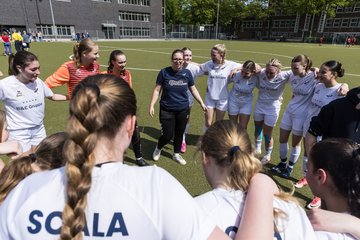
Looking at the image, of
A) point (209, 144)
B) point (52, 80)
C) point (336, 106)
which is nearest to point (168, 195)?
point (209, 144)

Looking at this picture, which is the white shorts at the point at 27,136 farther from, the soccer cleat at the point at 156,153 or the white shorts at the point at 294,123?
the white shorts at the point at 294,123

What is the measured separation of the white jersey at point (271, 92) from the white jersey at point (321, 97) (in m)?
0.66

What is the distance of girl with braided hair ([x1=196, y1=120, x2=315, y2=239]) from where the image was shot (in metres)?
1.42

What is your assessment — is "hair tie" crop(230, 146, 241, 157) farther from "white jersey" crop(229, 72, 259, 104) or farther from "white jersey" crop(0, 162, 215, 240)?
"white jersey" crop(229, 72, 259, 104)

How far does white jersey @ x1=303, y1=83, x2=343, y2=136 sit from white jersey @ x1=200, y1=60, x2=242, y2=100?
5.71 ft

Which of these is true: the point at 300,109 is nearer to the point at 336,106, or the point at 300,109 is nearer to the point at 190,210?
the point at 336,106

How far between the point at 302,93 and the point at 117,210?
13.9ft

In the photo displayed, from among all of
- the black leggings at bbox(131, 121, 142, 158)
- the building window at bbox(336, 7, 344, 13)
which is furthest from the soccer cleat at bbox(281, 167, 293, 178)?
the building window at bbox(336, 7, 344, 13)

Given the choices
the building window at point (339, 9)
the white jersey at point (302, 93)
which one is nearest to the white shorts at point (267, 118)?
the white jersey at point (302, 93)

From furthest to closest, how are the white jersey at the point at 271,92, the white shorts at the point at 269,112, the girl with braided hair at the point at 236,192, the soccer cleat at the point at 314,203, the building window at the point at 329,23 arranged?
the building window at the point at 329,23 → the white shorts at the point at 269,112 → the white jersey at the point at 271,92 → the soccer cleat at the point at 314,203 → the girl with braided hair at the point at 236,192

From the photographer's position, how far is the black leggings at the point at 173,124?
5.02 metres

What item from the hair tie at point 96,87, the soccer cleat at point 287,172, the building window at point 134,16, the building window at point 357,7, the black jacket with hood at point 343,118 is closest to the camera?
the hair tie at point 96,87

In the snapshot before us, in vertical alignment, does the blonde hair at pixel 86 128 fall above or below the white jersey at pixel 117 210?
above

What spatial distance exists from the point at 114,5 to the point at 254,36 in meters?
39.4
